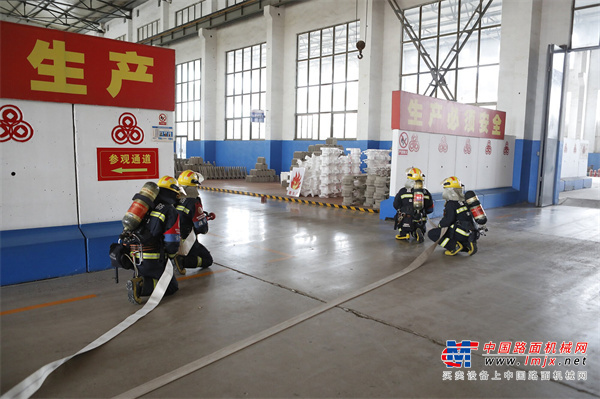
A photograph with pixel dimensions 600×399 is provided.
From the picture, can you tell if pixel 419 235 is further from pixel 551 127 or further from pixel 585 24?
pixel 585 24

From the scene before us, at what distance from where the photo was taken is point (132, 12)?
3269cm

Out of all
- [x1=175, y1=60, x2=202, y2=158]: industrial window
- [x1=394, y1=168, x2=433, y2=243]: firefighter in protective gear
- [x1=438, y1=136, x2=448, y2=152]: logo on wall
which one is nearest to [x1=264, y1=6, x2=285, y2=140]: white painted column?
[x1=175, y1=60, x2=202, y2=158]: industrial window

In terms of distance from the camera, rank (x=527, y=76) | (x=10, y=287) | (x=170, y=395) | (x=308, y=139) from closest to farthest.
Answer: (x=170, y=395) → (x=10, y=287) → (x=527, y=76) → (x=308, y=139)

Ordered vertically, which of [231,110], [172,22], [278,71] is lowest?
[231,110]

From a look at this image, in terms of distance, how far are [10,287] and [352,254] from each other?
5109mm

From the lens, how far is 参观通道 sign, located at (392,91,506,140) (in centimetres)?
1076

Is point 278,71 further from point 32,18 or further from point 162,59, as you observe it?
point 32,18

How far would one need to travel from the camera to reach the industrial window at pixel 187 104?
29.8 metres

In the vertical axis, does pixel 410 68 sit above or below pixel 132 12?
below

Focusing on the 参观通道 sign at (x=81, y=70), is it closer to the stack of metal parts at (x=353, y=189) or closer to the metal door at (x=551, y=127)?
the stack of metal parts at (x=353, y=189)

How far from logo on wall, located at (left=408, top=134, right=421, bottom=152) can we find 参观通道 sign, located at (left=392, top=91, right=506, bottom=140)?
184 mm

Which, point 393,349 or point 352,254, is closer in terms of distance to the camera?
point 393,349

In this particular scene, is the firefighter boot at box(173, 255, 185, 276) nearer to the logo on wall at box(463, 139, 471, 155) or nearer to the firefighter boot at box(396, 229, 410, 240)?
the firefighter boot at box(396, 229, 410, 240)

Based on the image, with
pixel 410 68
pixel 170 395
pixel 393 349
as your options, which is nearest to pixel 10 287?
pixel 170 395
